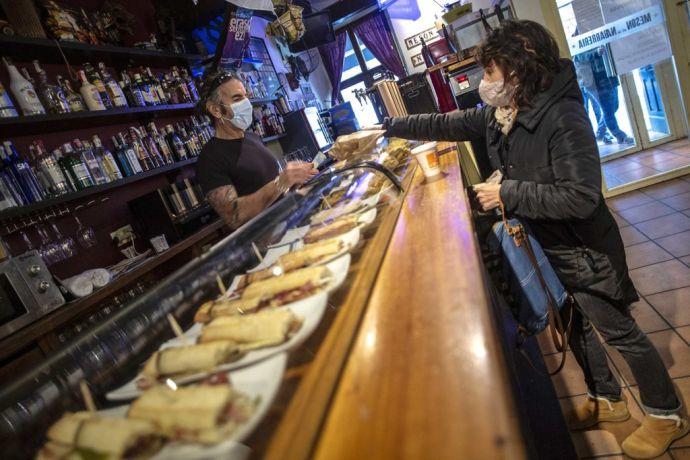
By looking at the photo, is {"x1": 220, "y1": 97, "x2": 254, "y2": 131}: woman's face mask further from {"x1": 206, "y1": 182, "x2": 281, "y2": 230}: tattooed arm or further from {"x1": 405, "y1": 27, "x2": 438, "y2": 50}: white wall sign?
{"x1": 405, "y1": 27, "x2": 438, "y2": 50}: white wall sign

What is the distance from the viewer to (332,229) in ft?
4.42

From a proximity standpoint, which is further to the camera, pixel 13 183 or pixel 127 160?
pixel 127 160

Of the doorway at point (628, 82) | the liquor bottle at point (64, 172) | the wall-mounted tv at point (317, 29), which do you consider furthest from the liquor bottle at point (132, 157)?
the wall-mounted tv at point (317, 29)

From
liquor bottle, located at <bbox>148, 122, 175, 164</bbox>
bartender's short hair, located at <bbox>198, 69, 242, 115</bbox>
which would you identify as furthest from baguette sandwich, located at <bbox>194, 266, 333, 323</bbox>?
liquor bottle, located at <bbox>148, 122, 175, 164</bbox>

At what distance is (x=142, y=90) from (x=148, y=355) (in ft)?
11.6

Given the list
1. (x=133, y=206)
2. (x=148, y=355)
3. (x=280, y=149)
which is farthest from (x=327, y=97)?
(x=148, y=355)

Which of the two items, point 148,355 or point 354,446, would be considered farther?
point 148,355

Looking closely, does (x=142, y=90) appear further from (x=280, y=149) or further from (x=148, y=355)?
(x=148, y=355)

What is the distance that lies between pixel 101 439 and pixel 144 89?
3798 mm

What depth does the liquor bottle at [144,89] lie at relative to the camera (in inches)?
143

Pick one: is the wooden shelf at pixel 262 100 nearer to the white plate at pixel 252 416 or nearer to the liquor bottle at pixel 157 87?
the liquor bottle at pixel 157 87

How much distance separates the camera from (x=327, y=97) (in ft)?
33.1

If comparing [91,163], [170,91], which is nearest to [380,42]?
[170,91]

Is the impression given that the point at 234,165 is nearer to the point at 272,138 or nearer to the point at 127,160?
the point at 127,160
